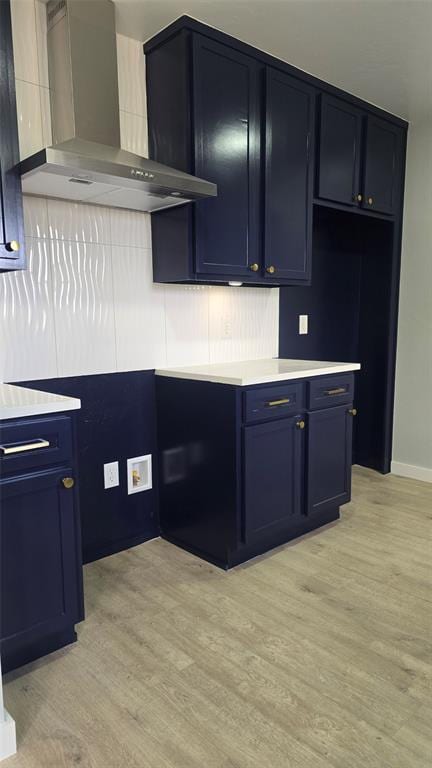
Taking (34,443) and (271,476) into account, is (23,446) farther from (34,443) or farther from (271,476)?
(271,476)

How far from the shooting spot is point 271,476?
2445 millimetres

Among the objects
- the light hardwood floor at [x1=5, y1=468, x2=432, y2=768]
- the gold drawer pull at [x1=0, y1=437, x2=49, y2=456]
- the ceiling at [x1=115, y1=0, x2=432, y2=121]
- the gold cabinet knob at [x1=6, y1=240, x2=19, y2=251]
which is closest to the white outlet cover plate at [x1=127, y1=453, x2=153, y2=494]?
the light hardwood floor at [x1=5, y1=468, x2=432, y2=768]

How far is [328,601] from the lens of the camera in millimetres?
2137

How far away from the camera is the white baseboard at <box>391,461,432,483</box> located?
3.67 m

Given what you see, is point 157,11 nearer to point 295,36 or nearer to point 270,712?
point 295,36

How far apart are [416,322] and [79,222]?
8.16 feet

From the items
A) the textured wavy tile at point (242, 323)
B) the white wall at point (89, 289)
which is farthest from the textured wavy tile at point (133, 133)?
the textured wavy tile at point (242, 323)

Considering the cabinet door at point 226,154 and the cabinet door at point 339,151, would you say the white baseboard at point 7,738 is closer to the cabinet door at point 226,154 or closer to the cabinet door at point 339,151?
the cabinet door at point 226,154

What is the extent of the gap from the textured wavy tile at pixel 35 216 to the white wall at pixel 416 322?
257 centimetres

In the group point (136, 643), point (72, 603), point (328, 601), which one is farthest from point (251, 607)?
point (72, 603)

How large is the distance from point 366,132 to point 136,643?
10.2 feet

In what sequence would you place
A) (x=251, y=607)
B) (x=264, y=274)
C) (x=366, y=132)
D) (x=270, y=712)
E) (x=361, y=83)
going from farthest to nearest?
(x=366, y=132) → (x=361, y=83) → (x=264, y=274) → (x=251, y=607) → (x=270, y=712)

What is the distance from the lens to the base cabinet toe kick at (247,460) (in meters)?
2.31

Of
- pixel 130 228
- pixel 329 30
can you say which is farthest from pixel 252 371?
pixel 329 30
